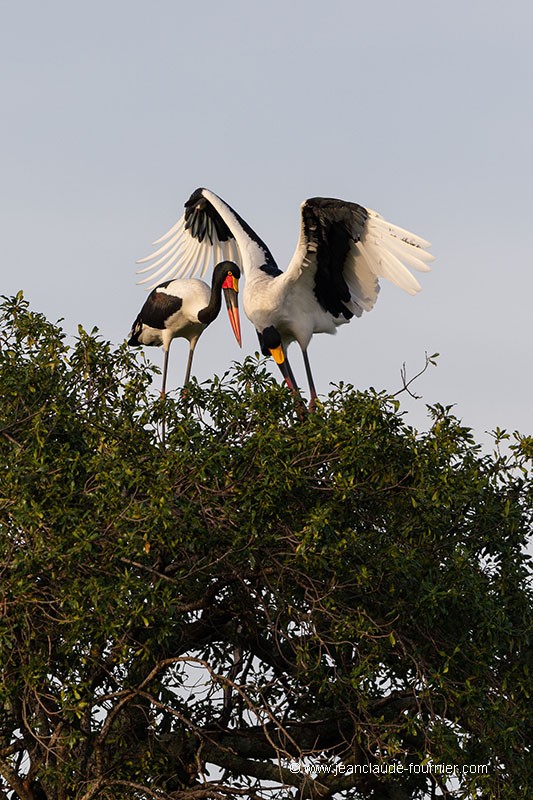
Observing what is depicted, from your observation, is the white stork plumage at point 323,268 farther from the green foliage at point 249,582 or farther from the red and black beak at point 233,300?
the green foliage at point 249,582

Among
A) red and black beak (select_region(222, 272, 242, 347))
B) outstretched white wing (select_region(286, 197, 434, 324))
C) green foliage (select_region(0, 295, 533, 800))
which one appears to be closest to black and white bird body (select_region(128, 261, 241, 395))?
red and black beak (select_region(222, 272, 242, 347))

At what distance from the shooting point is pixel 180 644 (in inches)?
272

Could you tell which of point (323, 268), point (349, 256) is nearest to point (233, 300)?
point (323, 268)

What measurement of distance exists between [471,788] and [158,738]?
1.81 metres

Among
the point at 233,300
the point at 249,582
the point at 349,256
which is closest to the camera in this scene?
the point at 249,582

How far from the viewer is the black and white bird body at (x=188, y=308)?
1120 cm

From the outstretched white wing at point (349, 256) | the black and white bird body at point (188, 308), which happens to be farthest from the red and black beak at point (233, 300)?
the outstretched white wing at point (349, 256)

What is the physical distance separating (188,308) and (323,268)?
170cm

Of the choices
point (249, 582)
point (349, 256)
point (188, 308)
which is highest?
point (188, 308)

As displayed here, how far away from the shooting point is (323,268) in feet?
33.2

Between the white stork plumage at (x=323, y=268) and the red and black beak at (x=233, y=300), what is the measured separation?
0.32 metres

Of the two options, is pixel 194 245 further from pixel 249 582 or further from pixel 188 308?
pixel 249 582

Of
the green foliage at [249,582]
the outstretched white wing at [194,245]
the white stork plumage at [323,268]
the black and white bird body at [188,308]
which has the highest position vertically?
the outstretched white wing at [194,245]

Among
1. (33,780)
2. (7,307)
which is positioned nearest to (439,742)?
(33,780)
